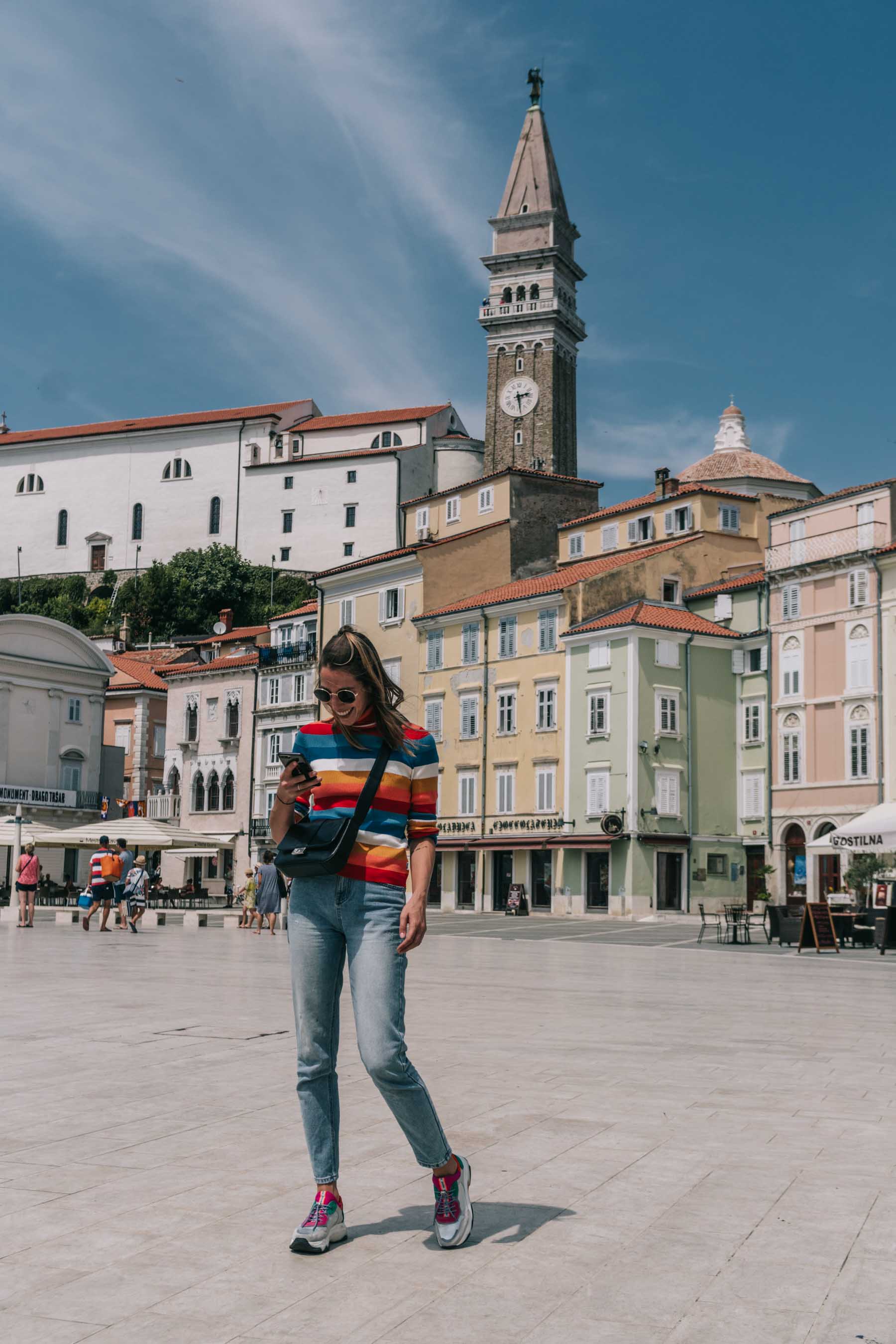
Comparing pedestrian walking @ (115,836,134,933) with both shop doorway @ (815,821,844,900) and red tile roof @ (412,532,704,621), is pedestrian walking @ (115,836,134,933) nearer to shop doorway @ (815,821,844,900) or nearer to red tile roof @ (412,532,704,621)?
shop doorway @ (815,821,844,900)

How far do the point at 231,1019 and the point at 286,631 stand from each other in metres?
60.0

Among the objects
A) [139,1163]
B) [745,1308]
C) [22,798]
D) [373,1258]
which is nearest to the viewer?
[745,1308]

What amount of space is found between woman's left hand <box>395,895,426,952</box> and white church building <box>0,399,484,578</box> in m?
96.6

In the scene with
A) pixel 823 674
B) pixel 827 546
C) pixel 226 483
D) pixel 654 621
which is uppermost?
pixel 226 483

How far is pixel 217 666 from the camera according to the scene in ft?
233

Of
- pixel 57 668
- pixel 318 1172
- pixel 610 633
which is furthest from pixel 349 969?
pixel 57 668

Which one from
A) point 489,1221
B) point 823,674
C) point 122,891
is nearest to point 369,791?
point 489,1221

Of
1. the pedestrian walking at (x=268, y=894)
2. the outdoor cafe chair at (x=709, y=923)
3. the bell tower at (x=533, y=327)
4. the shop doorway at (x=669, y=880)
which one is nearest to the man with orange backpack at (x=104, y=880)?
the pedestrian walking at (x=268, y=894)

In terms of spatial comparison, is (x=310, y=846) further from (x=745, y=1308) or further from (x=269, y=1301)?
(x=745, y=1308)

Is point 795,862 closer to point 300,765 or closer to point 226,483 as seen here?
point 300,765

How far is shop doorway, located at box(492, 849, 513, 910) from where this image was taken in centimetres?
5572

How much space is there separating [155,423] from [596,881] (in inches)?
3083

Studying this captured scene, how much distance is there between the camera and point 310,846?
478cm

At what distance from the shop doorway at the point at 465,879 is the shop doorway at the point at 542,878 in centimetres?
314
